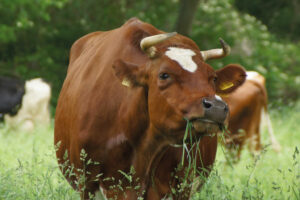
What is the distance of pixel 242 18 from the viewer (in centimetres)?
1753

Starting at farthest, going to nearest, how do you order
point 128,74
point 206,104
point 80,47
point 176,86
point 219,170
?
1. point 219,170
2. point 80,47
3. point 128,74
4. point 176,86
5. point 206,104

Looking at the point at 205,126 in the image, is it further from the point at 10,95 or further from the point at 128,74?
the point at 10,95

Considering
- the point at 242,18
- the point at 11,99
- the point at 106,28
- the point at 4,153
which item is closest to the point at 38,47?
the point at 106,28

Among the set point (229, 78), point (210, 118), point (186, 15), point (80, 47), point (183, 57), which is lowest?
point (186, 15)

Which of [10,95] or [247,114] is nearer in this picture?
[247,114]

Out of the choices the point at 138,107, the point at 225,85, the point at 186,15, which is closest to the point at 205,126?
the point at 138,107

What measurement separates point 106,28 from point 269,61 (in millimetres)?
4728

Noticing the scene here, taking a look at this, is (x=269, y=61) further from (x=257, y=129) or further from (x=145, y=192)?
(x=145, y=192)

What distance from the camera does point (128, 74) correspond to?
397 cm

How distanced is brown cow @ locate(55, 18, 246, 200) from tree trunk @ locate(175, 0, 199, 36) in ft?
33.1

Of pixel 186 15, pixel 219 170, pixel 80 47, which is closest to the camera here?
pixel 80 47

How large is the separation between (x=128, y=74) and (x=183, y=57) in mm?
430

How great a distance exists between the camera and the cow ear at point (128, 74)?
156 inches

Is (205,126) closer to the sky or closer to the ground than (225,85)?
closer to the sky
